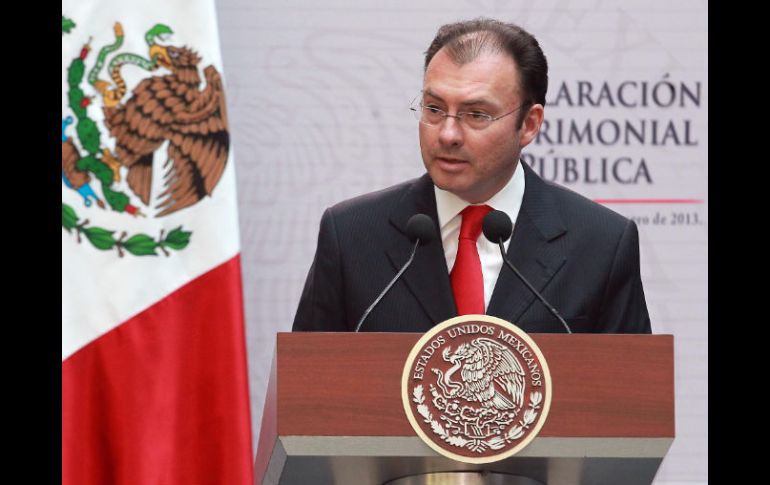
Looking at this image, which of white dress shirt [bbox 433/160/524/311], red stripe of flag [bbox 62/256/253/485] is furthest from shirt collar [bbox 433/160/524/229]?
red stripe of flag [bbox 62/256/253/485]

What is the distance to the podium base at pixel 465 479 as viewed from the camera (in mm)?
2447

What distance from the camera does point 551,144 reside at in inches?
182

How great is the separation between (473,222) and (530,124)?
1.15 feet

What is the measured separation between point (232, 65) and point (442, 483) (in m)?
2.43

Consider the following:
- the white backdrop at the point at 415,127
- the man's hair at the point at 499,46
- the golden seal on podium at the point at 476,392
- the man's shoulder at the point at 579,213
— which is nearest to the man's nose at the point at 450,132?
the man's hair at the point at 499,46

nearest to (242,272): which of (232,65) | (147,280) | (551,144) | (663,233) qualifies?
(147,280)

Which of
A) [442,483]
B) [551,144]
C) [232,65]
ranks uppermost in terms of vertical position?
[232,65]

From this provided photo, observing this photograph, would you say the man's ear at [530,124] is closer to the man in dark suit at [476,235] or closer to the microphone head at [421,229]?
the man in dark suit at [476,235]

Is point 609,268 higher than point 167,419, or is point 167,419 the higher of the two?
point 609,268

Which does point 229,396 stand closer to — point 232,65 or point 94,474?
point 94,474

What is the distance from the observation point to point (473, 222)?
3.14 meters

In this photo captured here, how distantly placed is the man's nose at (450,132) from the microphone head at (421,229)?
36 centimetres

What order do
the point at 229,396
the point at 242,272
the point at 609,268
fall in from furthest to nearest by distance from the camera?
the point at 242,272, the point at 229,396, the point at 609,268

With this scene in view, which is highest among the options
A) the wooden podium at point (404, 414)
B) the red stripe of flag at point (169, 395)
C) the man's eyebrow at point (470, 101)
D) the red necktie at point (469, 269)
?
the man's eyebrow at point (470, 101)
